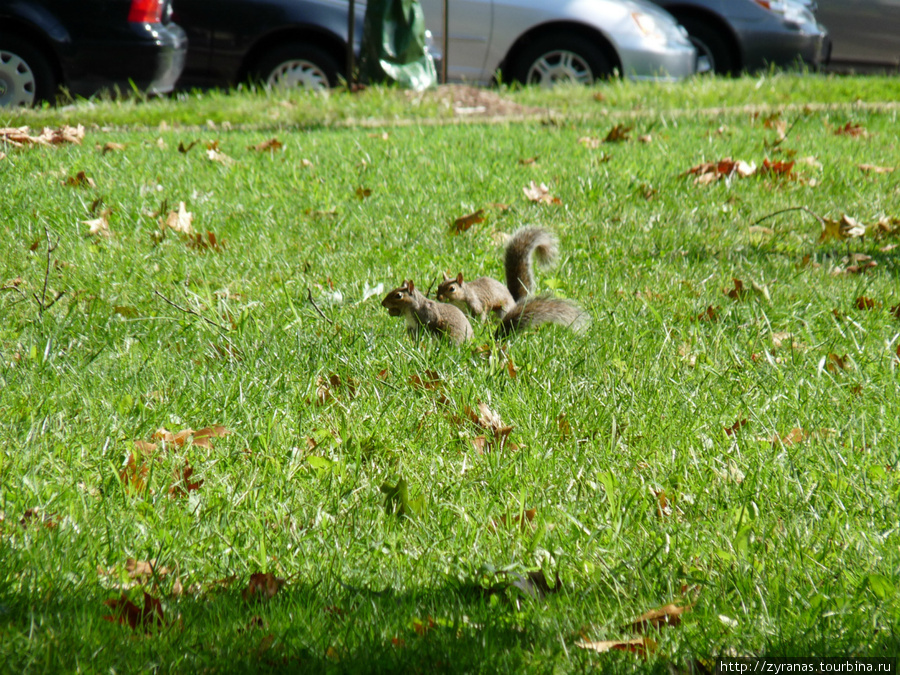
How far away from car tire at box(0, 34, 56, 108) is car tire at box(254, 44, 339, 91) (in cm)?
211

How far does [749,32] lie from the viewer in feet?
35.1

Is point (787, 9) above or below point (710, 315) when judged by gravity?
above

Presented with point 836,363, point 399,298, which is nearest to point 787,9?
point 836,363

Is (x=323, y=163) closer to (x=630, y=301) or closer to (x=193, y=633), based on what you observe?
(x=630, y=301)

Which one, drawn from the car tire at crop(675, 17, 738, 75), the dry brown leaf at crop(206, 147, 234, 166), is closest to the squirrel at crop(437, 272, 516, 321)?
the dry brown leaf at crop(206, 147, 234, 166)

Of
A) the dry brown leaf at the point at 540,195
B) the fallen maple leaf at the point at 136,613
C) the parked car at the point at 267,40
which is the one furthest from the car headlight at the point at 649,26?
the fallen maple leaf at the point at 136,613

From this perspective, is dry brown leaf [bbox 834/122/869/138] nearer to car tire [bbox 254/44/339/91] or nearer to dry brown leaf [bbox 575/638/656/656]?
car tire [bbox 254/44/339/91]

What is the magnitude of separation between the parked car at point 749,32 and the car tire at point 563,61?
5.90ft

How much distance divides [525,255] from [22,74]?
620 centimetres

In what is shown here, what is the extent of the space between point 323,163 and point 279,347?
3055 millimetres

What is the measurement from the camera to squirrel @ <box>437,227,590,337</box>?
3064 millimetres

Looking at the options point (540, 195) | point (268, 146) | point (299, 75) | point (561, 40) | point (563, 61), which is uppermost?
point (561, 40)

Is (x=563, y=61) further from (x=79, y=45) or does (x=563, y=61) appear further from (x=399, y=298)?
(x=399, y=298)

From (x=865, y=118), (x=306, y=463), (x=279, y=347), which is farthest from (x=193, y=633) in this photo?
(x=865, y=118)
